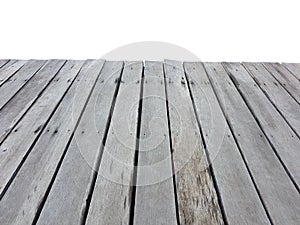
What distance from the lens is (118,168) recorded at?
102 cm

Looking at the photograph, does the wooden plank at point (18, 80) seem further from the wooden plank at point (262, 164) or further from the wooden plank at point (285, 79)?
the wooden plank at point (285, 79)

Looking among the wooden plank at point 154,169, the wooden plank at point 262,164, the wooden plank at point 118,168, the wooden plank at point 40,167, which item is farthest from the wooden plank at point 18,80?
the wooden plank at point 262,164

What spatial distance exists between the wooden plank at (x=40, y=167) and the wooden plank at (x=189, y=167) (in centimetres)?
43

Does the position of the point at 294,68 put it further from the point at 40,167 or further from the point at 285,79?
the point at 40,167

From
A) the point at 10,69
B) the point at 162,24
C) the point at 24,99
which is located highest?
the point at 162,24

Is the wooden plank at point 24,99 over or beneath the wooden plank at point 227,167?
over

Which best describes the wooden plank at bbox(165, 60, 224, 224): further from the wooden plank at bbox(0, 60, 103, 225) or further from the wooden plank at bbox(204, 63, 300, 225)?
the wooden plank at bbox(0, 60, 103, 225)

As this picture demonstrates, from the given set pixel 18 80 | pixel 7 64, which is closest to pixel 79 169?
pixel 18 80

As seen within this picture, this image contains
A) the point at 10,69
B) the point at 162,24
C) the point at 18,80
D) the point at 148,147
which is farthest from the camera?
the point at 162,24

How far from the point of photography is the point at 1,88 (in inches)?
64.2

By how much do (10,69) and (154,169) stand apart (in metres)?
1.39

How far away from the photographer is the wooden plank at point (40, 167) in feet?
2.78

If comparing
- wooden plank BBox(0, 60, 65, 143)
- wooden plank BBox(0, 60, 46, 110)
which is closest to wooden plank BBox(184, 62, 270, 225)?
wooden plank BBox(0, 60, 65, 143)

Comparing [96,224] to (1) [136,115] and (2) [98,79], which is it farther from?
(2) [98,79]
